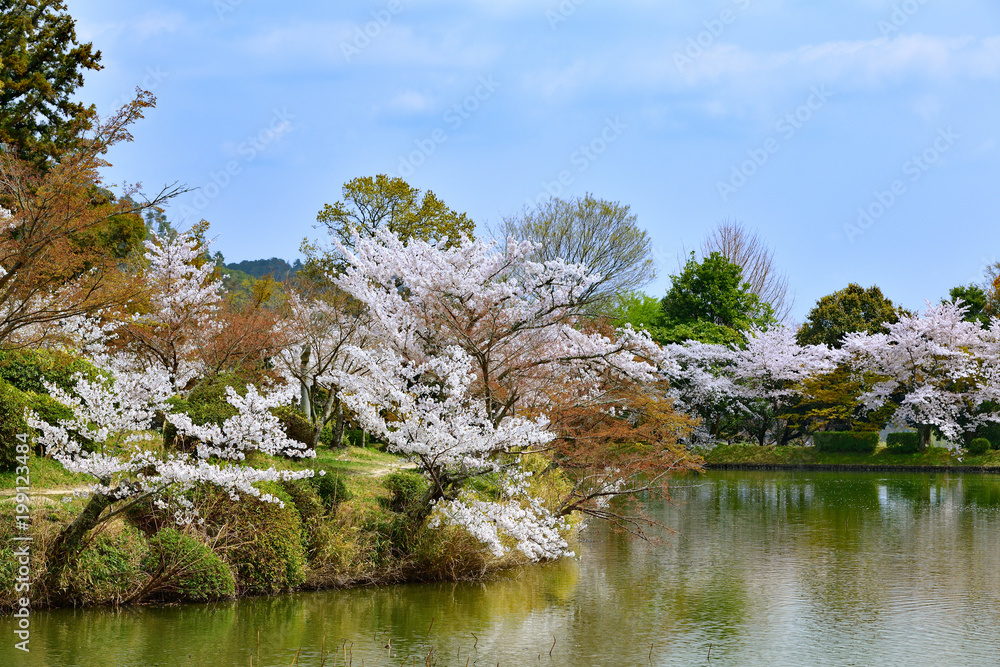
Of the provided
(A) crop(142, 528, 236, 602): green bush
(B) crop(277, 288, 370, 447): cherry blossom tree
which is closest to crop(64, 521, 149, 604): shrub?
(A) crop(142, 528, 236, 602): green bush

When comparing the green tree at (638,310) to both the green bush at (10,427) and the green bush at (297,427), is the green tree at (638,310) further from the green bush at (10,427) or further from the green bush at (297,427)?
the green bush at (10,427)

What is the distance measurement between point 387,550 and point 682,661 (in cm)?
483

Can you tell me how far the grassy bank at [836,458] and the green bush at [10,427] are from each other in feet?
85.4

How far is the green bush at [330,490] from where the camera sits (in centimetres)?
1197

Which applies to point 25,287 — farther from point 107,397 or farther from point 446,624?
point 446,624

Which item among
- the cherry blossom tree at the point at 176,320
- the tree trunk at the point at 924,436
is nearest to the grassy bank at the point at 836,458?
the tree trunk at the point at 924,436

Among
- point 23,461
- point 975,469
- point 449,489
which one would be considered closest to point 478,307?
point 449,489

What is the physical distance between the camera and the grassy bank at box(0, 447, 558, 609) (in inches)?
376

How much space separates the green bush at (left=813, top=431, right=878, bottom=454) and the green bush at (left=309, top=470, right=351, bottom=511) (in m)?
26.5

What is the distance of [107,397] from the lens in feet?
32.5

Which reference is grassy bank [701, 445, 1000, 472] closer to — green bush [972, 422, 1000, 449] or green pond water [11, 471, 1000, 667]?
green bush [972, 422, 1000, 449]

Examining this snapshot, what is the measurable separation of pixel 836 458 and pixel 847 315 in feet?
24.7

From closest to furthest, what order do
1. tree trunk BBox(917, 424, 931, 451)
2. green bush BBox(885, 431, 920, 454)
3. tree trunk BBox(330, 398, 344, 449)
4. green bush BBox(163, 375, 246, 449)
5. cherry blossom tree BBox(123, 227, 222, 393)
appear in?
1. green bush BBox(163, 375, 246, 449)
2. cherry blossom tree BBox(123, 227, 222, 393)
3. tree trunk BBox(330, 398, 344, 449)
4. tree trunk BBox(917, 424, 931, 451)
5. green bush BBox(885, 431, 920, 454)

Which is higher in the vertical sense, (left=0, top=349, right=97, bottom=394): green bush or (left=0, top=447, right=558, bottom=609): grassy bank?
(left=0, top=349, right=97, bottom=394): green bush
